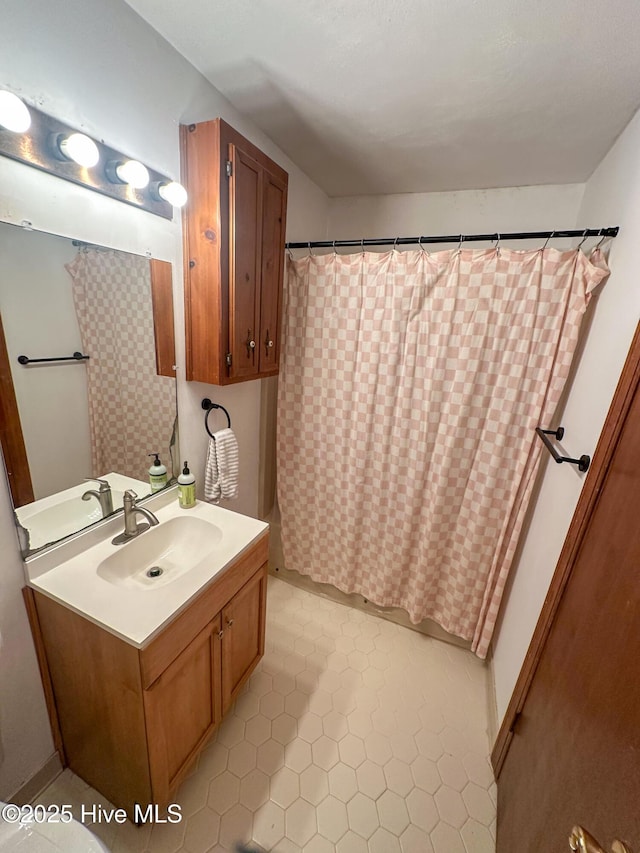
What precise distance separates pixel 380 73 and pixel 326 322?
873 millimetres

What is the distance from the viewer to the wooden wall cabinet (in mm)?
1114

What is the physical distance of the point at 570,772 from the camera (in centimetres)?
68

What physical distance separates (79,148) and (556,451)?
1664 mm

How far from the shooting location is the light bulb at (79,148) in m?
0.83

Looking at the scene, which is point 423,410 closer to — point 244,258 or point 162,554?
point 244,258

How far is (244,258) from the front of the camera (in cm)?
124

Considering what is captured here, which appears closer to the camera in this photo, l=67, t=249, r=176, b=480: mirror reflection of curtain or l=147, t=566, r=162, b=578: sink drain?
l=67, t=249, r=176, b=480: mirror reflection of curtain

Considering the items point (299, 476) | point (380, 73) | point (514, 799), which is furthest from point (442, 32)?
point (514, 799)

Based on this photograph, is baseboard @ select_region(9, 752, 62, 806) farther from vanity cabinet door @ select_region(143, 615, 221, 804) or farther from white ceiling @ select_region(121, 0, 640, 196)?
white ceiling @ select_region(121, 0, 640, 196)

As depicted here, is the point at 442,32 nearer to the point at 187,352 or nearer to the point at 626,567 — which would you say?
the point at 187,352

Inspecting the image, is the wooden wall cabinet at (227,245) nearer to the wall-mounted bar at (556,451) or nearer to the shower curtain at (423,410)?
the shower curtain at (423,410)

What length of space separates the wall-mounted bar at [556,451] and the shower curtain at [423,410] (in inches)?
3.1

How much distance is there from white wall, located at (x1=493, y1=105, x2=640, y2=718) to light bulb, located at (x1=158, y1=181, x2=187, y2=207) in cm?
139

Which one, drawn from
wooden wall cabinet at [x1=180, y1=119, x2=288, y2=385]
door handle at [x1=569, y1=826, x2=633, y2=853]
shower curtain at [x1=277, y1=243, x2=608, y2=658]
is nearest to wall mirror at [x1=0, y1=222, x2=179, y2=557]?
wooden wall cabinet at [x1=180, y1=119, x2=288, y2=385]
